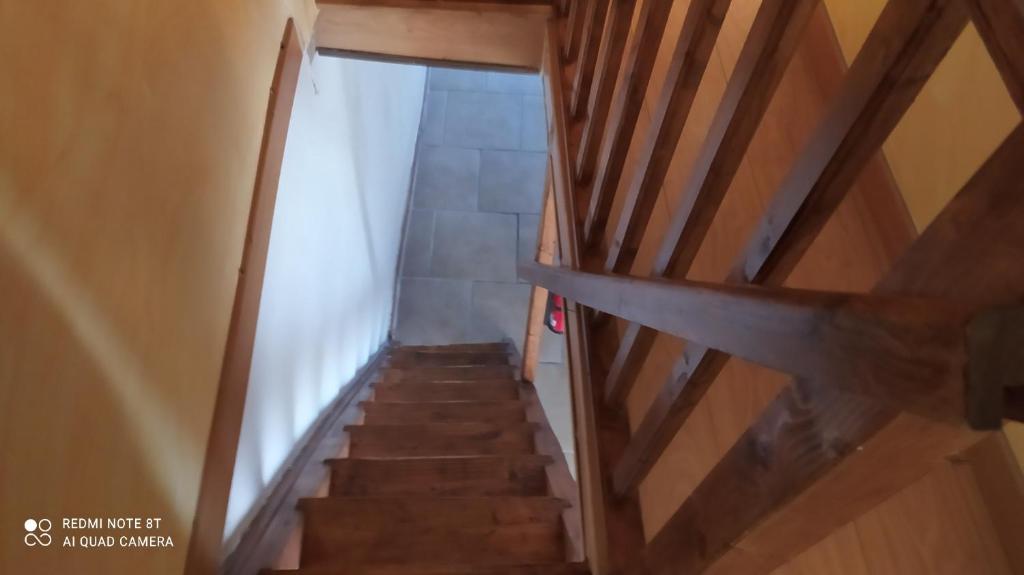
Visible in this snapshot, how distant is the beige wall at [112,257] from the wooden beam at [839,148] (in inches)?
33.4

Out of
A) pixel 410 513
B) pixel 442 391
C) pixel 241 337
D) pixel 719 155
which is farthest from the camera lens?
pixel 442 391

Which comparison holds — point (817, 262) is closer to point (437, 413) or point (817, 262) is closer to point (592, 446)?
point (592, 446)

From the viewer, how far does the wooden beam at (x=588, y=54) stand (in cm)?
171

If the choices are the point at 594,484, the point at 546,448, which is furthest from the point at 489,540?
the point at 546,448

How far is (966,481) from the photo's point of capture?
103 centimetres

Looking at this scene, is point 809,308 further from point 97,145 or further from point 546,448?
point 546,448

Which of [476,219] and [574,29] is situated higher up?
[476,219]

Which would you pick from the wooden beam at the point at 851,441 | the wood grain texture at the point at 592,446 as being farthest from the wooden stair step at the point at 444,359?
the wooden beam at the point at 851,441

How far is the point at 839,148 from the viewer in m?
0.76

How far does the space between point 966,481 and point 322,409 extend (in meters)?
2.12

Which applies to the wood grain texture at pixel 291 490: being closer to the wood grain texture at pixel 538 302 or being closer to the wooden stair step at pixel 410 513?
the wooden stair step at pixel 410 513

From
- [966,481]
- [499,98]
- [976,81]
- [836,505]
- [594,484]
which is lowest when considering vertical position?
[836,505]

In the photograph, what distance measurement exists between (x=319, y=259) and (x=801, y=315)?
2.00 metres

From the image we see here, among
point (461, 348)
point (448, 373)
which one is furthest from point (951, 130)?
point (461, 348)
